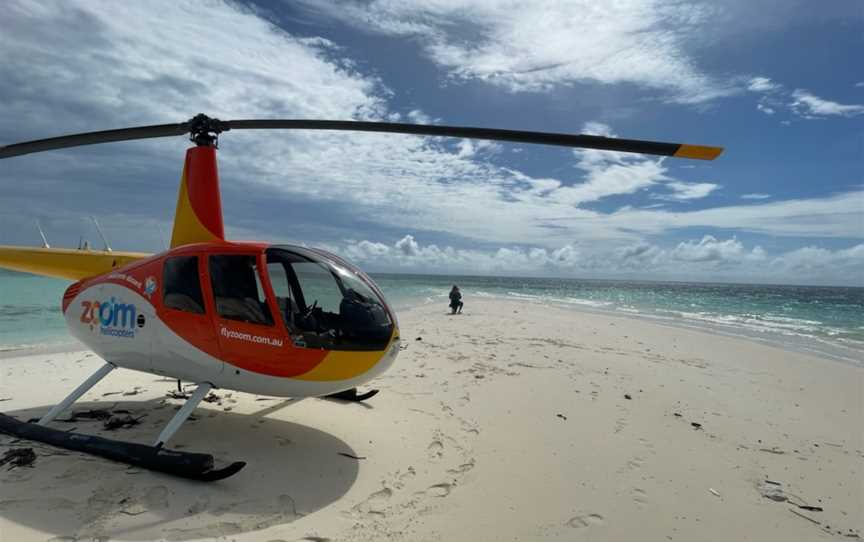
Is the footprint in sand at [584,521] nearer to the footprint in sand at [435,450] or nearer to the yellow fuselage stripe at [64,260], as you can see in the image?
the footprint in sand at [435,450]

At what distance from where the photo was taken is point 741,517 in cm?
386

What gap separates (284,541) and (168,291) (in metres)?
2.75

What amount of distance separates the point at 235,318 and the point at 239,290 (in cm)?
34

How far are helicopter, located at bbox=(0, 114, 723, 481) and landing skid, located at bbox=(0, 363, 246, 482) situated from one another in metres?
0.01

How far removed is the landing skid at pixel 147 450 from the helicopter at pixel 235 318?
10 millimetres

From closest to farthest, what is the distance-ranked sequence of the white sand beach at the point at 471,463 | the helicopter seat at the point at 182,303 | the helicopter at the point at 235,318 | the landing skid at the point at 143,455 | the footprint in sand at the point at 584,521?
the white sand beach at the point at 471,463
the footprint in sand at the point at 584,521
the landing skid at the point at 143,455
the helicopter at the point at 235,318
the helicopter seat at the point at 182,303

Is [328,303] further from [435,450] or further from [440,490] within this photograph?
[440,490]

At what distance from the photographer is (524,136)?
4.12 m

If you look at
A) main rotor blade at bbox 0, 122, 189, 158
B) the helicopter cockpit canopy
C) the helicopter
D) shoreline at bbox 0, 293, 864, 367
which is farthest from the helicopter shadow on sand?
shoreline at bbox 0, 293, 864, 367

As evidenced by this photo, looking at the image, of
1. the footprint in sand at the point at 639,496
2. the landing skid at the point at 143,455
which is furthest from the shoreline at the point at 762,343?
the footprint in sand at the point at 639,496

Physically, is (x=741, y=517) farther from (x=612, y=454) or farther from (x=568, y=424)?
(x=568, y=424)

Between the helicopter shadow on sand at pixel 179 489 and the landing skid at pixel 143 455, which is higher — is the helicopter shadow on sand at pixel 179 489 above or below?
below

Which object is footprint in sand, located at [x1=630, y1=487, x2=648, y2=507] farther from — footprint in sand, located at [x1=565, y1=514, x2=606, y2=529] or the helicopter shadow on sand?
the helicopter shadow on sand

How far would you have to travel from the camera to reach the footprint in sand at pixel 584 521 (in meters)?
3.63
